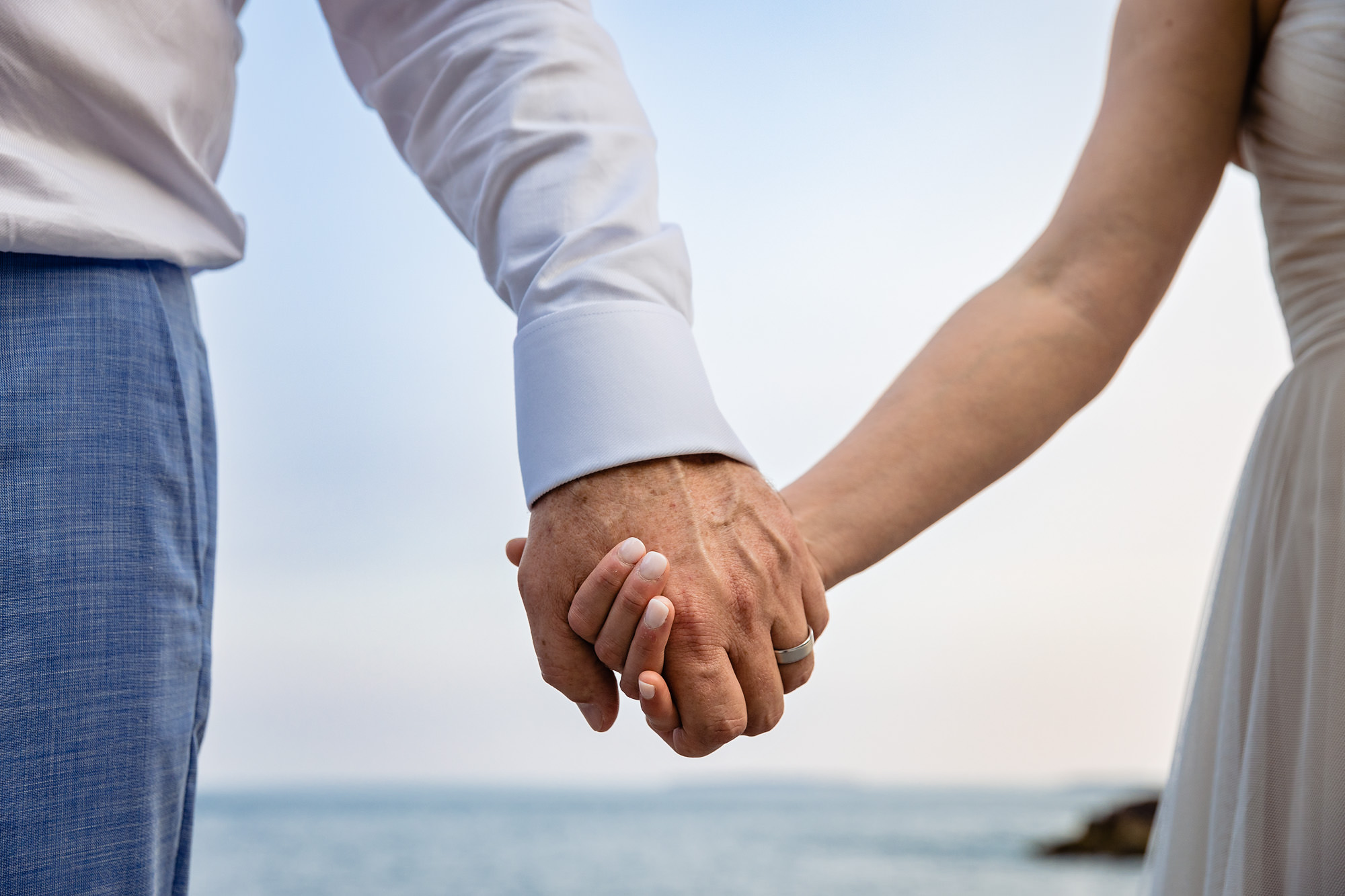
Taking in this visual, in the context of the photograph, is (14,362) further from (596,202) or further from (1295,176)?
(1295,176)

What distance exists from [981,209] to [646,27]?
10774 mm

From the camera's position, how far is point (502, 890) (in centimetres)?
1625

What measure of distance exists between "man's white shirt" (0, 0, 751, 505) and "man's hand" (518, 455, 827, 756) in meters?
0.03

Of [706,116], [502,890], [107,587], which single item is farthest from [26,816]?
[706,116]

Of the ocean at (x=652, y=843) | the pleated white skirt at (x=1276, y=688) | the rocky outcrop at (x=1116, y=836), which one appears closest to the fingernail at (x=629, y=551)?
the pleated white skirt at (x=1276, y=688)

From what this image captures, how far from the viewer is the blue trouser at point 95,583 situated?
0.65m

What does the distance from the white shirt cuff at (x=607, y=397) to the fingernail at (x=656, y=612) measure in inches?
5.0

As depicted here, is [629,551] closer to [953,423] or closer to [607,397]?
[607,397]

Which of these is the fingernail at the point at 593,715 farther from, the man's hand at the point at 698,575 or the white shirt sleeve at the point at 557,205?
the white shirt sleeve at the point at 557,205

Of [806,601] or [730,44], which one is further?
[730,44]

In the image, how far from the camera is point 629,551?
79 cm

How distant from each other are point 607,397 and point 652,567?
165 millimetres

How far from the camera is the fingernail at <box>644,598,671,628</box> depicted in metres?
0.79

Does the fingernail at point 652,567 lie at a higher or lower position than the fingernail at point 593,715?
higher
